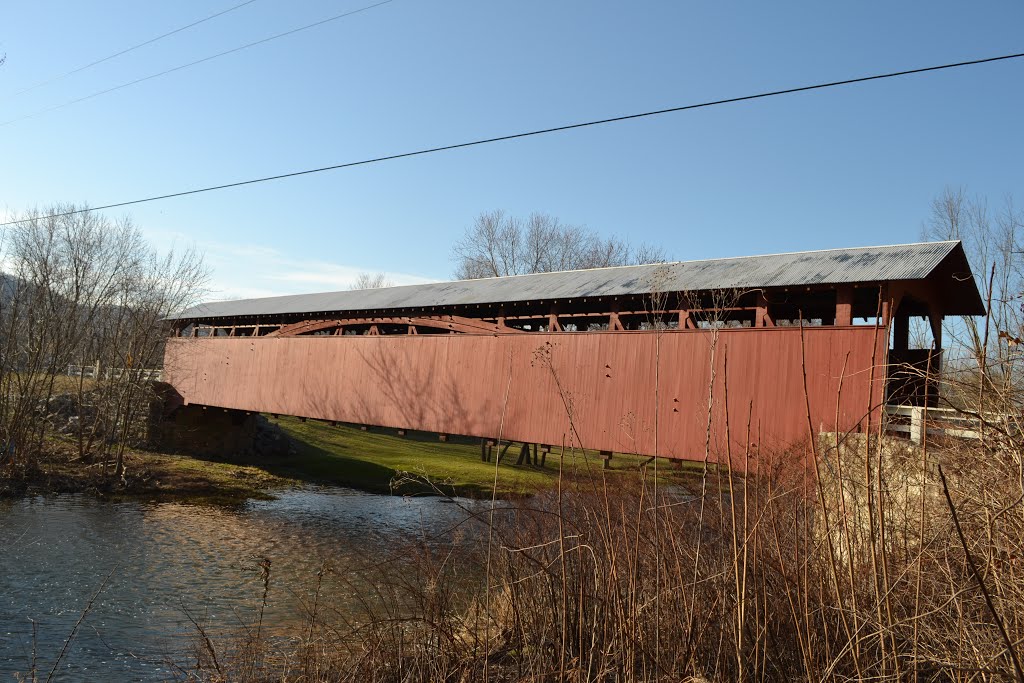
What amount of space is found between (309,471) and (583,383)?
12153mm

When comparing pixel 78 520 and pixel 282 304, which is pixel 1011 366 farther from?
pixel 282 304

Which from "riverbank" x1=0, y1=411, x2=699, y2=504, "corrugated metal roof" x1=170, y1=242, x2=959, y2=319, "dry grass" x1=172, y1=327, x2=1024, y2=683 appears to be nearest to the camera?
"dry grass" x1=172, y1=327, x2=1024, y2=683

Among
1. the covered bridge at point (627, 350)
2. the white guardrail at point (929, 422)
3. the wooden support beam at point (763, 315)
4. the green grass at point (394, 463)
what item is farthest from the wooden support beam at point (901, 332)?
the green grass at point (394, 463)

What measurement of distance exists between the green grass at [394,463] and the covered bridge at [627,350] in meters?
3.39

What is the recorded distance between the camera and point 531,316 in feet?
38.9

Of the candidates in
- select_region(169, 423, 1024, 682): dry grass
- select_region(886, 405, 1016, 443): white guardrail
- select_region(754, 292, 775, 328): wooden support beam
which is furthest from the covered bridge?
select_region(169, 423, 1024, 682): dry grass

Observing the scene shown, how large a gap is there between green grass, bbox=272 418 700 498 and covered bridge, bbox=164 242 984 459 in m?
3.39

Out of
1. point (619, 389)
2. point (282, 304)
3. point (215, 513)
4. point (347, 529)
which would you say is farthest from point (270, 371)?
point (619, 389)

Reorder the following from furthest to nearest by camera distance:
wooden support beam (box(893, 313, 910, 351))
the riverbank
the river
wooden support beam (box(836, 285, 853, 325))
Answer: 1. the riverbank
2. wooden support beam (box(893, 313, 910, 351))
3. wooden support beam (box(836, 285, 853, 325))
4. the river

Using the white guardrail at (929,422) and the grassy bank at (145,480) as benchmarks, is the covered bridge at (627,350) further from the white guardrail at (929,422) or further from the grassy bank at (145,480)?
the grassy bank at (145,480)

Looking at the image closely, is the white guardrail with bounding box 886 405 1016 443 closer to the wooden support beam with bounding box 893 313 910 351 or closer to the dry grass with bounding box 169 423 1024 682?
the dry grass with bounding box 169 423 1024 682

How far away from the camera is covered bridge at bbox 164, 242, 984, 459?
8.64 metres

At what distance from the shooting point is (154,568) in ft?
31.0

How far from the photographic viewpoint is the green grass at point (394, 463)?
716 inches
